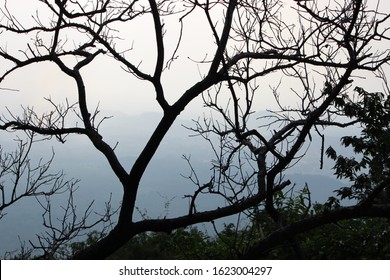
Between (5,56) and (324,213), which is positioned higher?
(5,56)

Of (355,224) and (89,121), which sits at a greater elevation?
(89,121)

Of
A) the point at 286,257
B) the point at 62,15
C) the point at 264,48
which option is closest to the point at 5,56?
the point at 62,15

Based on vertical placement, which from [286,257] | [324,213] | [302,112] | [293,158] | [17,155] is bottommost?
[286,257]

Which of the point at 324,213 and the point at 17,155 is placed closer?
the point at 324,213

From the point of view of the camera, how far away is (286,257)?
5.42 meters

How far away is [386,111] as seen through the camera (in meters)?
7.04

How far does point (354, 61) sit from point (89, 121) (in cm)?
308

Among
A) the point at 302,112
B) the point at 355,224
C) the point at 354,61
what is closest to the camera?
the point at 354,61

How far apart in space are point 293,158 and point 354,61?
0.97 metres

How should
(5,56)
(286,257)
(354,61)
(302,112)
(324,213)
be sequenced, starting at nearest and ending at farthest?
(354,61), (324,213), (302,112), (5,56), (286,257)

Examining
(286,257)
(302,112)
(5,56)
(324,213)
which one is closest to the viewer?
(324,213)
